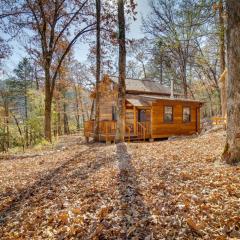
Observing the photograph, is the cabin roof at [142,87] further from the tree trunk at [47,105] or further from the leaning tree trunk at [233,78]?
the leaning tree trunk at [233,78]

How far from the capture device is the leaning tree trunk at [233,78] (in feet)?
16.7

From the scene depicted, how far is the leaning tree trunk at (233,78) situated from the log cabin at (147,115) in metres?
10.2

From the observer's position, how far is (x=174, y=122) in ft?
59.3

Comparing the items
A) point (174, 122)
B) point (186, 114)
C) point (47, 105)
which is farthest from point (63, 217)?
point (186, 114)

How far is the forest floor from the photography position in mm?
3135

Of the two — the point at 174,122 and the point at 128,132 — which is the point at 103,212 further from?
the point at 174,122

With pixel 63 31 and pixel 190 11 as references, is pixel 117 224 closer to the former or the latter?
pixel 190 11

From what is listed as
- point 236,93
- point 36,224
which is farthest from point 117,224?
point 236,93

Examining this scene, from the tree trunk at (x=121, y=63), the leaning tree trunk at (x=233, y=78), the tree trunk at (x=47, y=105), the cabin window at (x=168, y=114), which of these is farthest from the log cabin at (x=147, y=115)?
the leaning tree trunk at (x=233, y=78)

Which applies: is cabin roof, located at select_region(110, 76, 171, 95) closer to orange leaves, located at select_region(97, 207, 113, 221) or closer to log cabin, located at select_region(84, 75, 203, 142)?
log cabin, located at select_region(84, 75, 203, 142)

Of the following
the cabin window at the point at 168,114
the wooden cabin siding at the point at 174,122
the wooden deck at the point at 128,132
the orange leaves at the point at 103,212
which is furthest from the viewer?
the cabin window at the point at 168,114

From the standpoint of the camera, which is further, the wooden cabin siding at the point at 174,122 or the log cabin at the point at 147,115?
the wooden cabin siding at the point at 174,122

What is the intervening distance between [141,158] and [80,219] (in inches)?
156

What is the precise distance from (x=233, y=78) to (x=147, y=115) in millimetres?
15430
